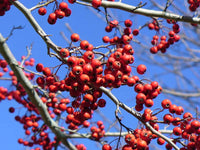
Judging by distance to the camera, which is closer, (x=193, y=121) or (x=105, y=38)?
(x=193, y=121)

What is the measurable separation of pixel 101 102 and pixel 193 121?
74 centimetres

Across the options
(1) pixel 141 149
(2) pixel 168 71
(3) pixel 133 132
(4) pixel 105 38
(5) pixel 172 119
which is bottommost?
(1) pixel 141 149

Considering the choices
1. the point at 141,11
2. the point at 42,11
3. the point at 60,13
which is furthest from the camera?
the point at 42,11

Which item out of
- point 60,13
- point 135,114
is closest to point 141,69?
point 135,114

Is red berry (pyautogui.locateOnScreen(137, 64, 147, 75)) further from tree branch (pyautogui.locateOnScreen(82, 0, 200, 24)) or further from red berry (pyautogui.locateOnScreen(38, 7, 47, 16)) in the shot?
red berry (pyautogui.locateOnScreen(38, 7, 47, 16))

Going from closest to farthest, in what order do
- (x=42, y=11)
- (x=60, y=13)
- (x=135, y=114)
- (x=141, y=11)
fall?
1. (x=135, y=114)
2. (x=60, y=13)
3. (x=141, y=11)
4. (x=42, y=11)

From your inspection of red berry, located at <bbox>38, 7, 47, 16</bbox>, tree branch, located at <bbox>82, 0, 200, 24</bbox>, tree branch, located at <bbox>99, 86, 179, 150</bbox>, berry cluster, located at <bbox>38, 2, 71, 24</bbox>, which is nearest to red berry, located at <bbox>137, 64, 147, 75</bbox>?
tree branch, located at <bbox>99, 86, 179, 150</bbox>

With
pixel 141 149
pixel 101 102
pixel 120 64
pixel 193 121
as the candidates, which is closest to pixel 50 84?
pixel 101 102

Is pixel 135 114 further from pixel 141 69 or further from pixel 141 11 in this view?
pixel 141 11

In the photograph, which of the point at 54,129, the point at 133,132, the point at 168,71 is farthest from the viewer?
the point at 168,71

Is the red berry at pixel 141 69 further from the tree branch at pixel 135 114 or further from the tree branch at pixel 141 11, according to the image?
the tree branch at pixel 141 11

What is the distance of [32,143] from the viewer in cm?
540

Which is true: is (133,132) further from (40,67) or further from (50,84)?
(40,67)

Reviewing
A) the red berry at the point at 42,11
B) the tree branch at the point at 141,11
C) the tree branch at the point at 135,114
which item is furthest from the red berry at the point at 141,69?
the red berry at the point at 42,11
